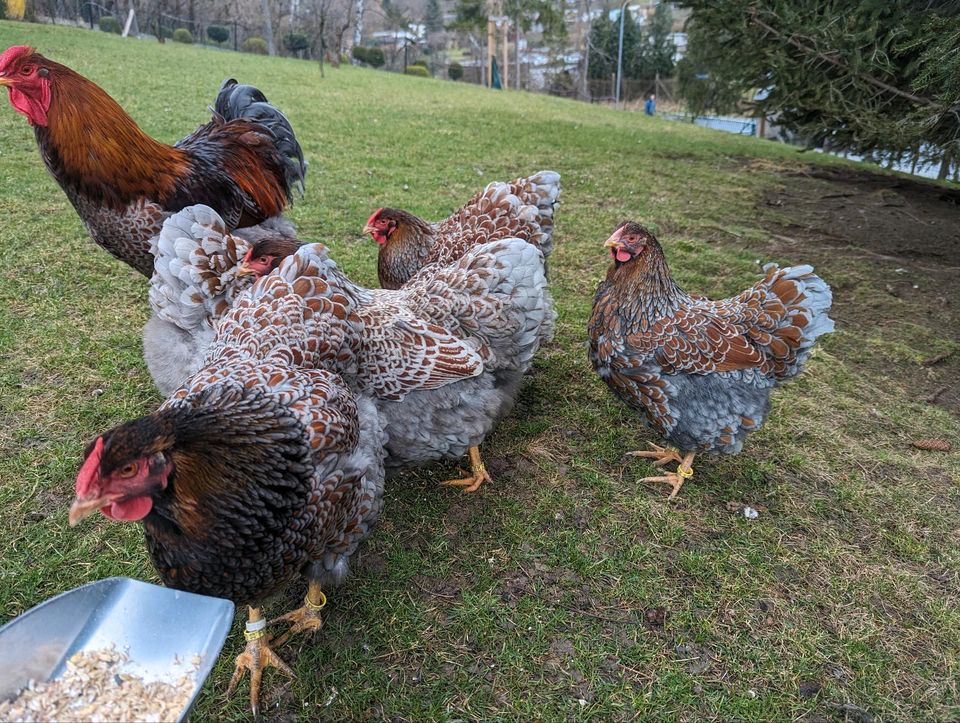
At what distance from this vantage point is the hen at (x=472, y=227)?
12.2ft

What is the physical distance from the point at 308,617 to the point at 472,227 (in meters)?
2.43

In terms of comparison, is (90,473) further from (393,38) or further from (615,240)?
(393,38)

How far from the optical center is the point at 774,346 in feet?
9.89

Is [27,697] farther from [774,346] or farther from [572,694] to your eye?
[774,346]

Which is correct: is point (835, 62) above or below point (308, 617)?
above

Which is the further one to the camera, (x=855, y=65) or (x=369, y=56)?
(x=369, y=56)

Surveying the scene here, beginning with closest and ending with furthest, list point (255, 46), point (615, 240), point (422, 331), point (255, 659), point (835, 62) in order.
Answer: point (255, 659)
point (422, 331)
point (615, 240)
point (835, 62)
point (255, 46)

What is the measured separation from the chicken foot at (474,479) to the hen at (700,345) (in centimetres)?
85

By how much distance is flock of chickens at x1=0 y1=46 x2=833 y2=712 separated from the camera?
181 centimetres

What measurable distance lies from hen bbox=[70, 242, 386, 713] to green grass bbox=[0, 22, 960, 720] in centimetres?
54

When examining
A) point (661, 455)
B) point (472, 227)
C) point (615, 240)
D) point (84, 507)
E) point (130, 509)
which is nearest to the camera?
point (84, 507)

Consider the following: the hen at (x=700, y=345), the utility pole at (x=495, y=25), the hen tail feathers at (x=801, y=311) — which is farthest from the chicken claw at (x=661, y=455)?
the utility pole at (x=495, y=25)

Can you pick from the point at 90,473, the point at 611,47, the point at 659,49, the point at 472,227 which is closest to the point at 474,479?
the point at 472,227

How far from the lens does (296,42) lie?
24.8 m
